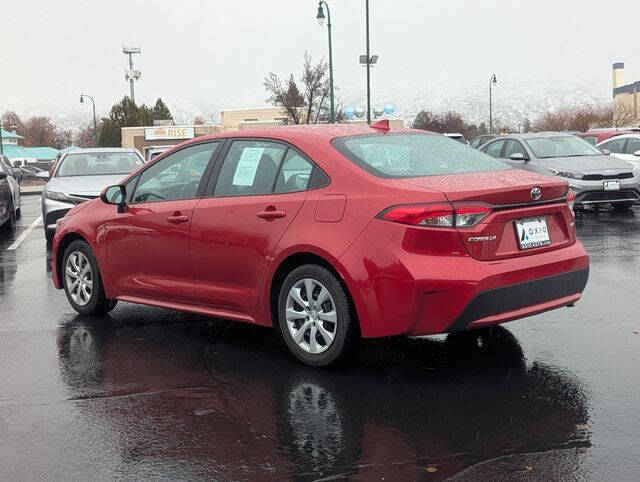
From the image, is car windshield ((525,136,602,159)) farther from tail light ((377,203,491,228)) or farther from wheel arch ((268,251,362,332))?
tail light ((377,203,491,228))

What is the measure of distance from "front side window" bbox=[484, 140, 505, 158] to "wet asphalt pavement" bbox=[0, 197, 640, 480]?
10.4 meters

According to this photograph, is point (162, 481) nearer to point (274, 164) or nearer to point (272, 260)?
point (272, 260)

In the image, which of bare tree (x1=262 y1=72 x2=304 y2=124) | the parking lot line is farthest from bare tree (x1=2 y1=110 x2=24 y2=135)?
the parking lot line

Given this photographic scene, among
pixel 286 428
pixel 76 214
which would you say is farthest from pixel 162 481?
pixel 76 214

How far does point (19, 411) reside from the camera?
475 centimetres

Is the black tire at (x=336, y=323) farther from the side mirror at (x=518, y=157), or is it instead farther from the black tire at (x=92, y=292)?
the side mirror at (x=518, y=157)

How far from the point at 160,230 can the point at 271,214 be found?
48.5 inches

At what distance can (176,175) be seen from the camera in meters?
6.58

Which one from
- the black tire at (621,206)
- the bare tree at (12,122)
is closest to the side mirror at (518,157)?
the black tire at (621,206)

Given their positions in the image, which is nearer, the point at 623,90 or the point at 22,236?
the point at 22,236

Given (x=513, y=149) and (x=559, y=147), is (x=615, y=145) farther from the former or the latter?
(x=513, y=149)

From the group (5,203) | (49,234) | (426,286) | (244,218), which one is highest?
(244,218)

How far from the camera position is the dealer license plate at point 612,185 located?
14727mm

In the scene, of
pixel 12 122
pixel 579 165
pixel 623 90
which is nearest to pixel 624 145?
pixel 579 165
